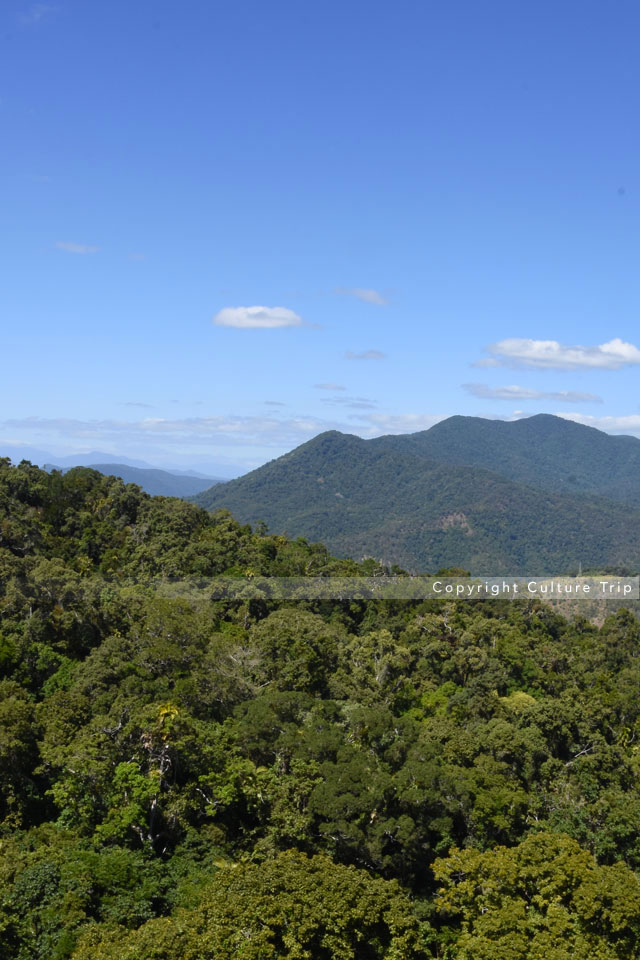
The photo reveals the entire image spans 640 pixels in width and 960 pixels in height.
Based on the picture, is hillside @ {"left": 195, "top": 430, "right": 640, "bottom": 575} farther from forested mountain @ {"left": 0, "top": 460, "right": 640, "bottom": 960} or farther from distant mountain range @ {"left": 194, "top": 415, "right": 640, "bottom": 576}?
forested mountain @ {"left": 0, "top": 460, "right": 640, "bottom": 960}

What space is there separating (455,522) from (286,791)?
153 metres

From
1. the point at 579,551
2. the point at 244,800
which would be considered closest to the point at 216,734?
the point at 244,800

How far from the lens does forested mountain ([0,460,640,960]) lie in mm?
14492

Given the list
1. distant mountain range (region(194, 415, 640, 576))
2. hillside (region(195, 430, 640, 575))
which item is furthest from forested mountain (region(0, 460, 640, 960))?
distant mountain range (region(194, 415, 640, 576))

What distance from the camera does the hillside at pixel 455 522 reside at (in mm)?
152875

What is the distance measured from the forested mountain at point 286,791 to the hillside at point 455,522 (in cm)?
10938

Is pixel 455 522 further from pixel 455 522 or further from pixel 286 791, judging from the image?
pixel 286 791

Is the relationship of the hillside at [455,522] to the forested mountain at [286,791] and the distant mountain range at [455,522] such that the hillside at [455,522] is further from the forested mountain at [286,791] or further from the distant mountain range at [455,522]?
the forested mountain at [286,791]

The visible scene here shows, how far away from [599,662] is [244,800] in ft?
89.3

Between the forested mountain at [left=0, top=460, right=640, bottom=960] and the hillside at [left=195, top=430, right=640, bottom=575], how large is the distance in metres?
109

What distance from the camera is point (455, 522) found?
6673 inches

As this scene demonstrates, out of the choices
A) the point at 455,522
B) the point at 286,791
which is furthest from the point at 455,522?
the point at 286,791

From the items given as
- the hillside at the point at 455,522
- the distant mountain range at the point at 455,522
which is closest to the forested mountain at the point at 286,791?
the hillside at the point at 455,522

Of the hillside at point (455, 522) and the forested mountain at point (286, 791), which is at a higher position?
the hillside at point (455, 522)
